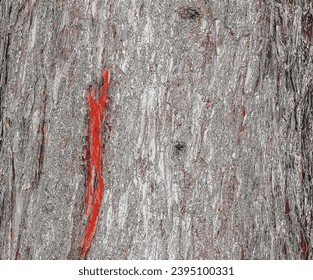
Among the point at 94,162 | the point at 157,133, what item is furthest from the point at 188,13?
the point at 94,162

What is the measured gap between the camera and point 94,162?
180cm

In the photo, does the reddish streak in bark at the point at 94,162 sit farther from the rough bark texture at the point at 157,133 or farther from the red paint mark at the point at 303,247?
the red paint mark at the point at 303,247

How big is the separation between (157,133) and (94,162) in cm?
17

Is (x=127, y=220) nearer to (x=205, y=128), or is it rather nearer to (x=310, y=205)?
(x=205, y=128)

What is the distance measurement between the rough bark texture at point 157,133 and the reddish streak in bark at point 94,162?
1 centimetres

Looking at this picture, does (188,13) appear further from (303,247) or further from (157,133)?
(303,247)

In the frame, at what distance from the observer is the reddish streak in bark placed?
70.7 inches

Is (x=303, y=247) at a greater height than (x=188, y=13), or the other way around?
(x=188, y=13)

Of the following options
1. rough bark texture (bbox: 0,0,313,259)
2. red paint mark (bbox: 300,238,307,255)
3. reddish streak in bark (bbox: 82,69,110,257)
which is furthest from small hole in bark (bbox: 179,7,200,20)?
red paint mark (bbox: 300,238,307,255)

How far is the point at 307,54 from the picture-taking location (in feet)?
6.64

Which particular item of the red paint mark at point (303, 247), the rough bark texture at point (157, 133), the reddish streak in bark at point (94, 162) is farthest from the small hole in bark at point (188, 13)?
the red paint mark at point (303, 247)

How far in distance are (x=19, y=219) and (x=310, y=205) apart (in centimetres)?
77

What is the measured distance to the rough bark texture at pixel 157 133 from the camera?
5.84 feet

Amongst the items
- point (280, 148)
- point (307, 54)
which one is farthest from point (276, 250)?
point (307, 54)
